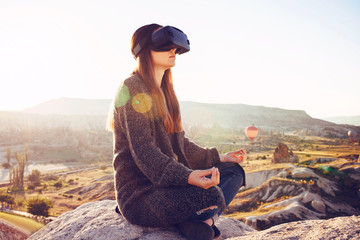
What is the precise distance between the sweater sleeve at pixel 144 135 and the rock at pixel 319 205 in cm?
1378

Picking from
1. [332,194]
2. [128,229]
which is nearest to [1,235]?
[128,229]

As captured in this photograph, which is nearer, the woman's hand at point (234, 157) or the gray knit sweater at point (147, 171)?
the gray knit sweater at point (147, 171)

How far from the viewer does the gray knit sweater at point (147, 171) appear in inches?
90.8

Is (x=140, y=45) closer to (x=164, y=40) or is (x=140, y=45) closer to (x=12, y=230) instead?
(x=164, y=40)

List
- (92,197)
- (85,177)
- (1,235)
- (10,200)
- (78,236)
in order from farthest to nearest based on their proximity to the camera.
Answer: (85,177), (92,197), (10,200), (1,235), (78,236)

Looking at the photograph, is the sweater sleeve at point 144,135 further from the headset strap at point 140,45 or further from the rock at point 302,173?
the rock at point 302,173

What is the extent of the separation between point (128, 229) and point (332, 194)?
16.6m

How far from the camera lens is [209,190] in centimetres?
234

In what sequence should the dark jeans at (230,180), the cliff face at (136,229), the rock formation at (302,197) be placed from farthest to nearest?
the rock formation at (302,197), the dark jeans at (230,180), the cliff face at (136,229)

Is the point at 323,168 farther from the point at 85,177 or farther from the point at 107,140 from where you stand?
the point at 107,140

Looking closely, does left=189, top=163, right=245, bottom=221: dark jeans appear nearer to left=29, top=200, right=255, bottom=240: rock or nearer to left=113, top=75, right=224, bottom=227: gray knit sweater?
left=113, top=75, right=224, bottom=227: gray knit sweater

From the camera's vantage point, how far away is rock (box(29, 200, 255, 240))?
2684mm

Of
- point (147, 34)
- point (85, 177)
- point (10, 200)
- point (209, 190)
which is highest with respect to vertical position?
point (147, 34)

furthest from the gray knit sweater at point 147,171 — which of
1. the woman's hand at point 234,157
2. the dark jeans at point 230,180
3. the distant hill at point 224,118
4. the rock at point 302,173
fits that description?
the distant hill at point 224,118
